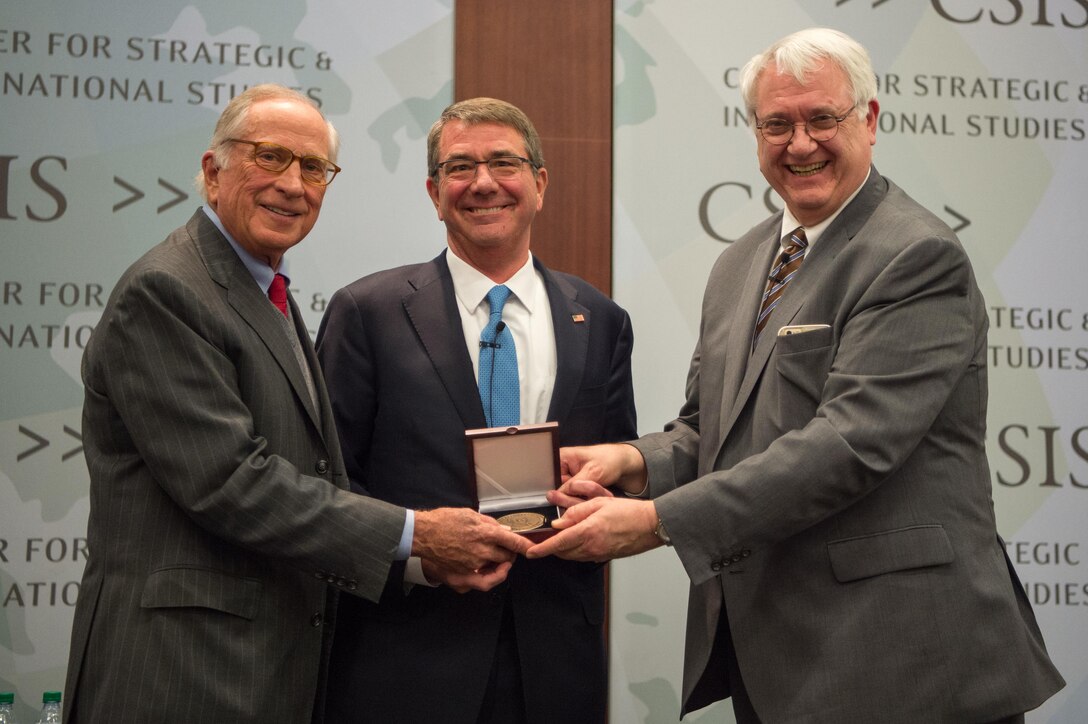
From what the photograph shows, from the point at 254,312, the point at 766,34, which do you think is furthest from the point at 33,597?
the point at 766,34

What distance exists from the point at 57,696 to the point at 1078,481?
373 centimetres

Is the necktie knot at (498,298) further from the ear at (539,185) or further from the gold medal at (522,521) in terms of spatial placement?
the gold medal at (522,521)

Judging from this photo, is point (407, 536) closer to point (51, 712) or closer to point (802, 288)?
point (802, 288)

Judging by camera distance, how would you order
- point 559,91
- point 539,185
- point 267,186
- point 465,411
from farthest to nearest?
point 559,91, point 539,185, point 465,411, point 267,186

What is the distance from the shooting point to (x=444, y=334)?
274 centimetres

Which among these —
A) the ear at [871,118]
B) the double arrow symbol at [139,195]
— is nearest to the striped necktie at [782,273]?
the ear at [871,118]

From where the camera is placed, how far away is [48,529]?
373 cm

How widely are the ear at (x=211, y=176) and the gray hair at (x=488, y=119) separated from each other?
0.62m

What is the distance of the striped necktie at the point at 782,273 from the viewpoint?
8.07ft

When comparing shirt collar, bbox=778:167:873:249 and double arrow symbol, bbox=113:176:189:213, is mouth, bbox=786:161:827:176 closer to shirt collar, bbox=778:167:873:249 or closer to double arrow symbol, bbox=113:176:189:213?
shirt collar, bbox=778:167:873:249

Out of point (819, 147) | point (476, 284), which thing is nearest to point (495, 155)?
point (476, 284)

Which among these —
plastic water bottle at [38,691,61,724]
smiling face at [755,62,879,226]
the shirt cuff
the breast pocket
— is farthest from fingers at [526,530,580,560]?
plastic water bottle at [38,691,61,724]

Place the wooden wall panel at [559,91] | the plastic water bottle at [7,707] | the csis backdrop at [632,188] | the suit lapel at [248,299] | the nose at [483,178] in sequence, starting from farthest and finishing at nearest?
the wooden wall panel at [559,91], the csis backdrop at [632,188], the plastic water bottle at [7,707], the nose at [483,178], the suit lapel at [248,299]

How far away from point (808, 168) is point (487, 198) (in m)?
0.82
